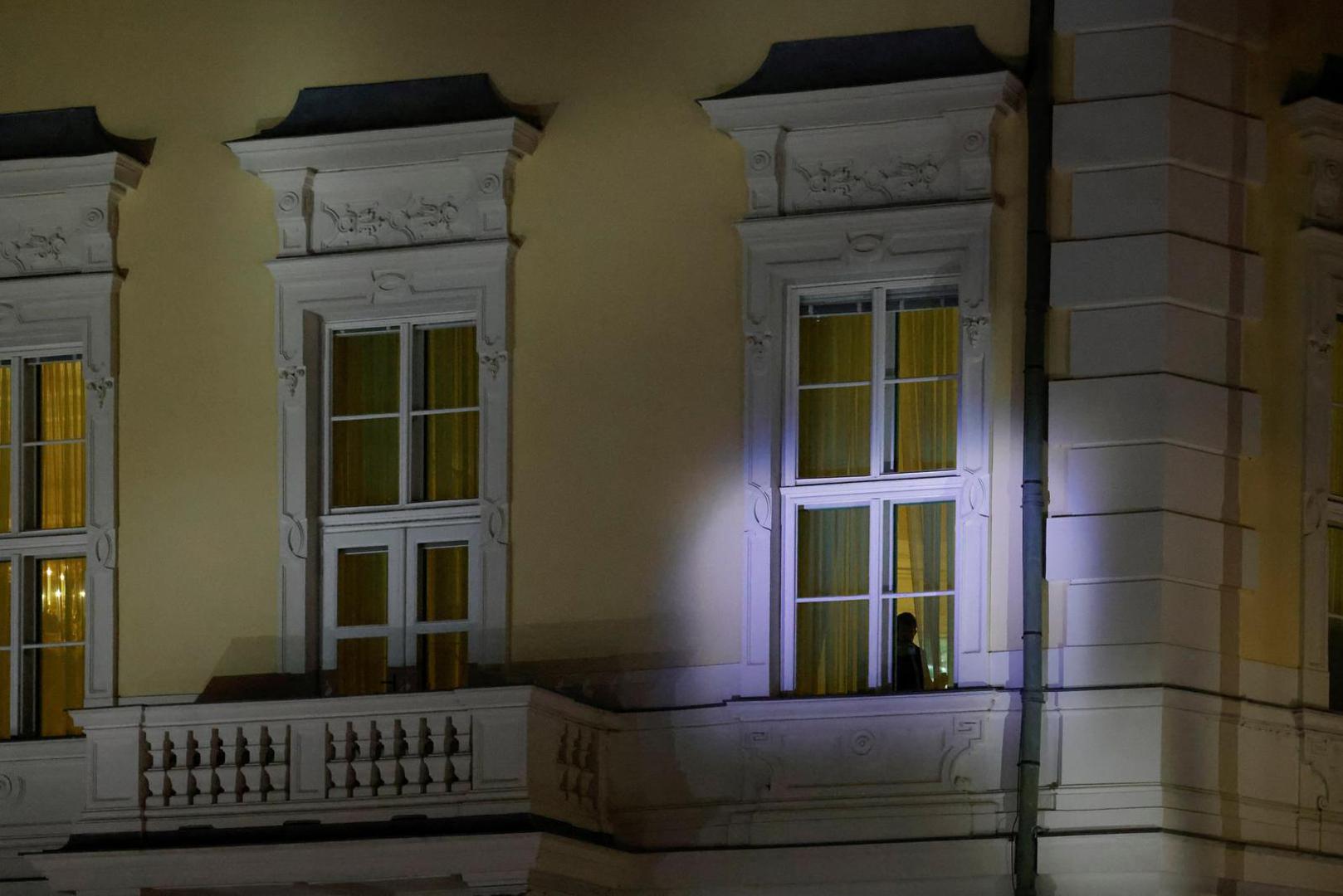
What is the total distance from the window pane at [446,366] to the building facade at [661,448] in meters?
0.06

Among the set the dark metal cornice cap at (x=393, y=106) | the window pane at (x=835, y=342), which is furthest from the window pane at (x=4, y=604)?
the window pane at (x=835, y=342)

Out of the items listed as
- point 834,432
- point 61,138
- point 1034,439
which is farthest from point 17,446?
point 1034,439

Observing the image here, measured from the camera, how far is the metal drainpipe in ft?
58.4

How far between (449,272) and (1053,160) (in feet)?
A: 12.5

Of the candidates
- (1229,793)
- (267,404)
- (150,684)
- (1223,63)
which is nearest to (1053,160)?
(1223,63)

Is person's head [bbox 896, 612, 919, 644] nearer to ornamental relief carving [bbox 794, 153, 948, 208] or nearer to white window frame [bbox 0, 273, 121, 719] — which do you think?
ornamental relief carving [bbox 794, 153, 948, 208]

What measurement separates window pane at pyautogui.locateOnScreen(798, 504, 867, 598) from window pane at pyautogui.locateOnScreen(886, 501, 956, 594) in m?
0.20

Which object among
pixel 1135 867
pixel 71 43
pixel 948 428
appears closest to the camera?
pixel 1135 867

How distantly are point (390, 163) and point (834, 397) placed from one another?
3.17 metres

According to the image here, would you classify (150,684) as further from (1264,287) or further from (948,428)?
(1264,287)

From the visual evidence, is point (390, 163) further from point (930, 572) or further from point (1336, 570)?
point (1336, 570)

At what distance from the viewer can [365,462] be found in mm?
19828

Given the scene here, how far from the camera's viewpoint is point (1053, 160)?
18.5 metres

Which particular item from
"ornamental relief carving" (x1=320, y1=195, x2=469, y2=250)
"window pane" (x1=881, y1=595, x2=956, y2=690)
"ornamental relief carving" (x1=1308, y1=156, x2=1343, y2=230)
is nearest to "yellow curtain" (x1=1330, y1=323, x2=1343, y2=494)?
"ornamental relief carving" (x1=1308, y1=156, x2=1343, y2=230)
